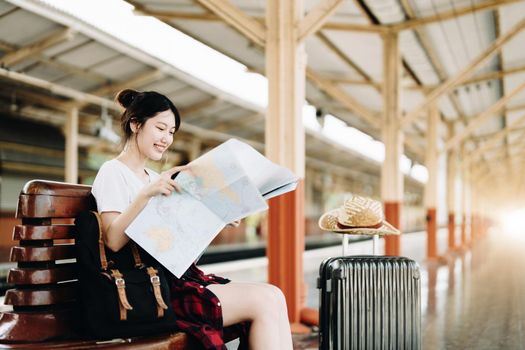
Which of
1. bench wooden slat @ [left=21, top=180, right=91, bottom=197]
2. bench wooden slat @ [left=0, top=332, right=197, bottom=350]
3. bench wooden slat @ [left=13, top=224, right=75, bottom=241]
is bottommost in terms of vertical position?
bench wooden slat @ [left=0, top=332, right=197, bottom=350]

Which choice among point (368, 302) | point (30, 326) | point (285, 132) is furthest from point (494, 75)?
point (30, 326)

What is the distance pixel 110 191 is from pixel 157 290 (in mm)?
365

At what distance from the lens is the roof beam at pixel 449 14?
641 centimetres

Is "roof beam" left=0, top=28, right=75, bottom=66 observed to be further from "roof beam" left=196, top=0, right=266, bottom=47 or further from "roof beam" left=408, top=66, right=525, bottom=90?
"roof beam" left=408, top=66, right=525, bottom=90

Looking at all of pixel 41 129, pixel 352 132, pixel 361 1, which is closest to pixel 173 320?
pixel 361 1

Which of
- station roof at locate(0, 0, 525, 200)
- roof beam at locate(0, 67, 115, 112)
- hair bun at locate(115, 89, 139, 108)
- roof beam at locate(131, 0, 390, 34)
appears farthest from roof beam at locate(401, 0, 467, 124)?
roof beam at locate(0, 67, 115, 112)

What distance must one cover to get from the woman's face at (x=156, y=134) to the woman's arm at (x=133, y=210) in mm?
248

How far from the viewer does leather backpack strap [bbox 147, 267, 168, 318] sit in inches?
66.9

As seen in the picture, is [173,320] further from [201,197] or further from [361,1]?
[361,1]

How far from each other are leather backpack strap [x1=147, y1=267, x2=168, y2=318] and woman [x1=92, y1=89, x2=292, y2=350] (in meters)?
0.12

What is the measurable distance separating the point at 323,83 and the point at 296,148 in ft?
12.5

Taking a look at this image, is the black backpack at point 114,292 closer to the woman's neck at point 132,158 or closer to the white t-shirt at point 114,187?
the white t-shirt at point 114,187

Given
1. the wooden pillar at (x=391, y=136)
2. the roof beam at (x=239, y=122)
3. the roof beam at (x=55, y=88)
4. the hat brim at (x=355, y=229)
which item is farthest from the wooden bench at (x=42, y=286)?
the roof beam at (x=239, y=122)

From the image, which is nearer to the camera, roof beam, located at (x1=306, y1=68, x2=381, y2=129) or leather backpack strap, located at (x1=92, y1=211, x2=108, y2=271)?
leather backpack strap, located at (x1=92, y1=211, x2=108, y2=271)
